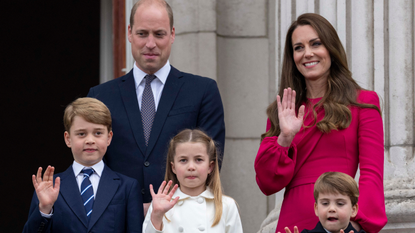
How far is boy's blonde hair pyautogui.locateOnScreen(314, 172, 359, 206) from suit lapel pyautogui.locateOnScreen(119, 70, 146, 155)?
1017 millimetres

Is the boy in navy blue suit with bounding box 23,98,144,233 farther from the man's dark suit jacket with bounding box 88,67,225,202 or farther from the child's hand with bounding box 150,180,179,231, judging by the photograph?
the child's hand with bounding box 150,180,179,231

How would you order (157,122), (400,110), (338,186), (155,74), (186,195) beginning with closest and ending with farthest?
(338,186) → (186,195) → (157,122) → (155,74) → (400,110)

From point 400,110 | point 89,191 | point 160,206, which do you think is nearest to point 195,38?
point 400,110

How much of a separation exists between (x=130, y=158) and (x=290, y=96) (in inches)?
35.8

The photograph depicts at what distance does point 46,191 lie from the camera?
252cm

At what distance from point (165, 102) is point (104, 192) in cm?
60

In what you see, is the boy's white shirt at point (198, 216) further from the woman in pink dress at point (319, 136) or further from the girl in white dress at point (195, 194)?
the woman in pink dress at point (319, 136)

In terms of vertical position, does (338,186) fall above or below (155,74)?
below

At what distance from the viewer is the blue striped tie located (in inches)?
105

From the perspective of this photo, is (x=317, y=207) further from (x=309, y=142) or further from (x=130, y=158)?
(x=130, y=158)

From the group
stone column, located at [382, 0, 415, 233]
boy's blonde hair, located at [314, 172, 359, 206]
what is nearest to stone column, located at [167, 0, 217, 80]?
stone column, located at [382, 0, 415, 233]

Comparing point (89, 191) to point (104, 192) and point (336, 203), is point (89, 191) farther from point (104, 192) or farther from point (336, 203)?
point (336, 203)

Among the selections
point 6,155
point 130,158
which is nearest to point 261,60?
point 130,158

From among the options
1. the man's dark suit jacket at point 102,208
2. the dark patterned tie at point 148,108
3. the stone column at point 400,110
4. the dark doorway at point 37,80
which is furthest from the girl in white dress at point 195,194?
the dark doorway at point 37,80
